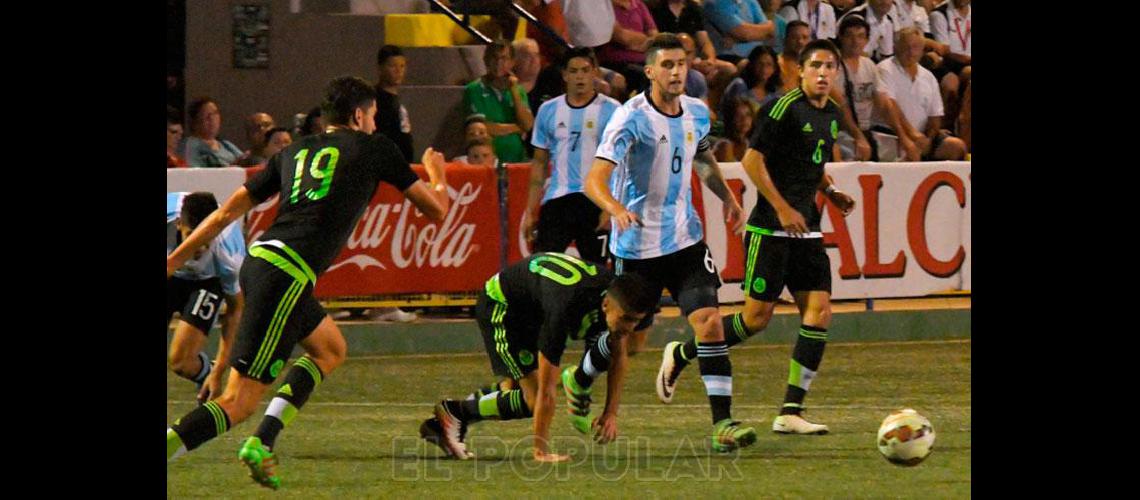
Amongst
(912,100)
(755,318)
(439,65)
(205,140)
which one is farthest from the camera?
(912,100)

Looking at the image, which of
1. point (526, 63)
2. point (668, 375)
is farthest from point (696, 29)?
point (668, 375)

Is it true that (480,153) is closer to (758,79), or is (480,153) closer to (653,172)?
(758,79)

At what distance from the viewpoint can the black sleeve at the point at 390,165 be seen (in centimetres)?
980

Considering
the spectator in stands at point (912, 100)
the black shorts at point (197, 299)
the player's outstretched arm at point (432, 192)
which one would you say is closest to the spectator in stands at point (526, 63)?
the spectator in stands at point (912, 100)

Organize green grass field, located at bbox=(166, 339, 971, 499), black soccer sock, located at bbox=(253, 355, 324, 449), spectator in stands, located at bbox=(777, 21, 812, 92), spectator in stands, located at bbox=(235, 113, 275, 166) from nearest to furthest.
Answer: black soccer sock, located at bbox=(253, 355, 324, 449) → green grass field, located at bbox=(166, 339, 971, 499) → spectator in stands, located at bbox=(235, 113, 275, 166) → spectator in stands, located at bbox=(777, 21, 812, 92)

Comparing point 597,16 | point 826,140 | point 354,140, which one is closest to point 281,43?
point 597,16

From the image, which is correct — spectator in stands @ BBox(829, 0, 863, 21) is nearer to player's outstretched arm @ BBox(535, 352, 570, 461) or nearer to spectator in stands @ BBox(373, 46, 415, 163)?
spectator in stands @ BBox(373, 46, 415, 163)

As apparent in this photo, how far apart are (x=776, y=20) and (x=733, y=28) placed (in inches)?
32.6

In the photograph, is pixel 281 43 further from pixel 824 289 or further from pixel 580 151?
pixel 824 289

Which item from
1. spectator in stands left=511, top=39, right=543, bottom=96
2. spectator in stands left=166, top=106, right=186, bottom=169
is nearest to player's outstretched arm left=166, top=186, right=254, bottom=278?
spectator in stands left=166, top=106, right=186, bottom=169

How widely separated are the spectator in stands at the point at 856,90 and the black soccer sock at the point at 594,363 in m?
8.28

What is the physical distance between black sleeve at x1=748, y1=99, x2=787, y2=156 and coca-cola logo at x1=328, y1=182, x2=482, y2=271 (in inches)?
185

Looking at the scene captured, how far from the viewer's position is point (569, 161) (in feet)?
46.6

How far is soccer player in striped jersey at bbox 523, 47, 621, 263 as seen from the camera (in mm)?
14109
